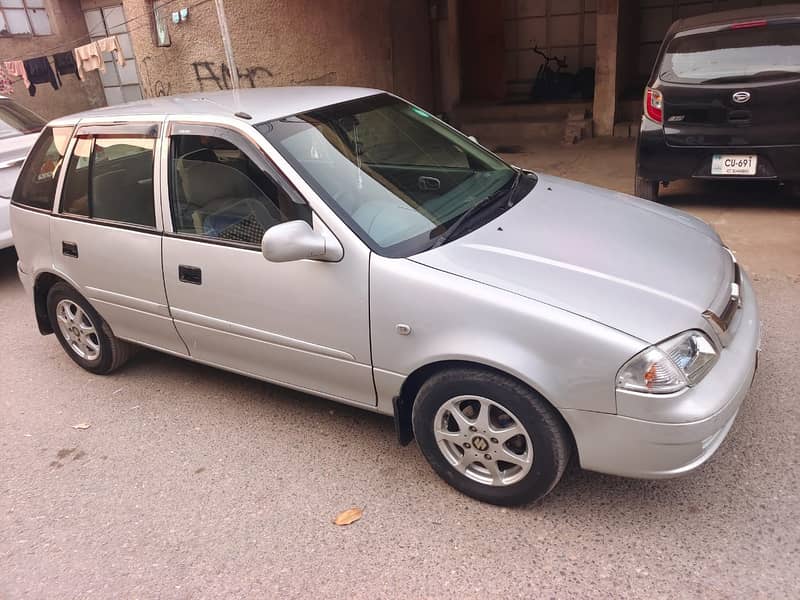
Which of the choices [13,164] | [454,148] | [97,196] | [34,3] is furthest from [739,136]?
[34,3]

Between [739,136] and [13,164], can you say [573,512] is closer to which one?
[739,136]

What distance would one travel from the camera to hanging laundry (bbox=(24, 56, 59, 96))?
9.58 meters

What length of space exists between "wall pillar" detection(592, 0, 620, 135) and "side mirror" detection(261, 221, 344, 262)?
8.13 metres

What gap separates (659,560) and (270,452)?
187 centimetres

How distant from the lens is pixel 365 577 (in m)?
2.49

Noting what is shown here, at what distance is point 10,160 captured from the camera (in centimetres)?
627

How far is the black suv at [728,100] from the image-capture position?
5.21 meters

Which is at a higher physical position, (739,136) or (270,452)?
(739,136)

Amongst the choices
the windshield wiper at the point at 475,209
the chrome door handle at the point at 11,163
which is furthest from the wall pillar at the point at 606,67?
the chrome door handle at the point at 11,163

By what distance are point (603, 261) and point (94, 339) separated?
3.25 m

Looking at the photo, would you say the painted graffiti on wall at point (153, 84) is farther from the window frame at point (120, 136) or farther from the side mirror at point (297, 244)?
the side mirror at point (297, 244)

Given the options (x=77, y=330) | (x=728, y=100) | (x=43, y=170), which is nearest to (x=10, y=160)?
(x=43, y=170)

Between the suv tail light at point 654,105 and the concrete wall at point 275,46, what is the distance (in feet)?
16.4

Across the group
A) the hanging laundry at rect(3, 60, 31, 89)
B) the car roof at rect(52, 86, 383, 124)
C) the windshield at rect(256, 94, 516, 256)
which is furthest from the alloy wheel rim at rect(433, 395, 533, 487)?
the hanging laundry at rect(3, 60, 31, 89)
